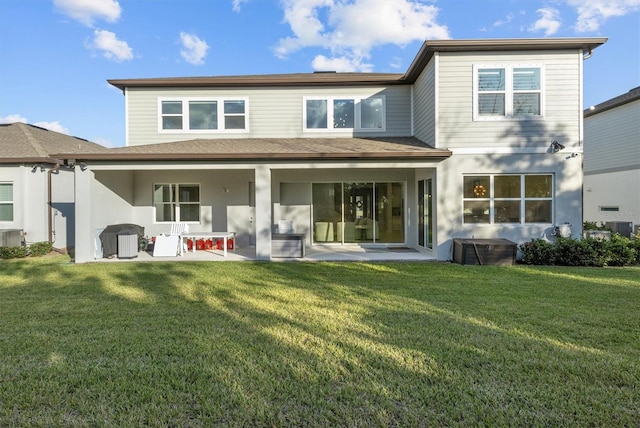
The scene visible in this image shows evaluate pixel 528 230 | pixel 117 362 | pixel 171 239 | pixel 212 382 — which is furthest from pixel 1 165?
pixel 528 230

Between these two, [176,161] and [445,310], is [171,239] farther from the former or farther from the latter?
[445,310]

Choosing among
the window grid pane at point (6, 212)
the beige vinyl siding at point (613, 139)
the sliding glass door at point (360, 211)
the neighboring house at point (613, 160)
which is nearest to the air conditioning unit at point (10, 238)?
the window grid pane at point (6, 212)

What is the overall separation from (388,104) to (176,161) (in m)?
7.07

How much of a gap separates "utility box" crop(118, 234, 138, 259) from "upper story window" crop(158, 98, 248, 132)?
426 cm

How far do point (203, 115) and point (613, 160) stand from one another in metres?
17.1

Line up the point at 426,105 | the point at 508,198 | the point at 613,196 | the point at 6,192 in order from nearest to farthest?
the point at 508,198 < the point at 426,105 < the point at 6,192 < the point at 613,196

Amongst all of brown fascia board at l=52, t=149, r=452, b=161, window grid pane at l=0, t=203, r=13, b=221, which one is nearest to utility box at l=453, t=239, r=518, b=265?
brown fascia board at l=52, t=149, r=452, b=161

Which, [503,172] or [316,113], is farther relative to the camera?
[316,113]

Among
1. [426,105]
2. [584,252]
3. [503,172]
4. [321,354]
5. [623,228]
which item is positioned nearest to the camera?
[321,354]

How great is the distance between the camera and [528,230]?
386 inches

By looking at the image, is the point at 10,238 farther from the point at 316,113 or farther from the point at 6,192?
the point at 316,113

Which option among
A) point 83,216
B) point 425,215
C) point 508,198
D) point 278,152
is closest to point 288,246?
point 278,152

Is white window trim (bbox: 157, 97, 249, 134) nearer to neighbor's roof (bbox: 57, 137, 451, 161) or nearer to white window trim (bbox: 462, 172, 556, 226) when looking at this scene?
neighbor's roof (bbox: 57, 137, 451, 161)

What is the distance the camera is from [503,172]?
980cm
